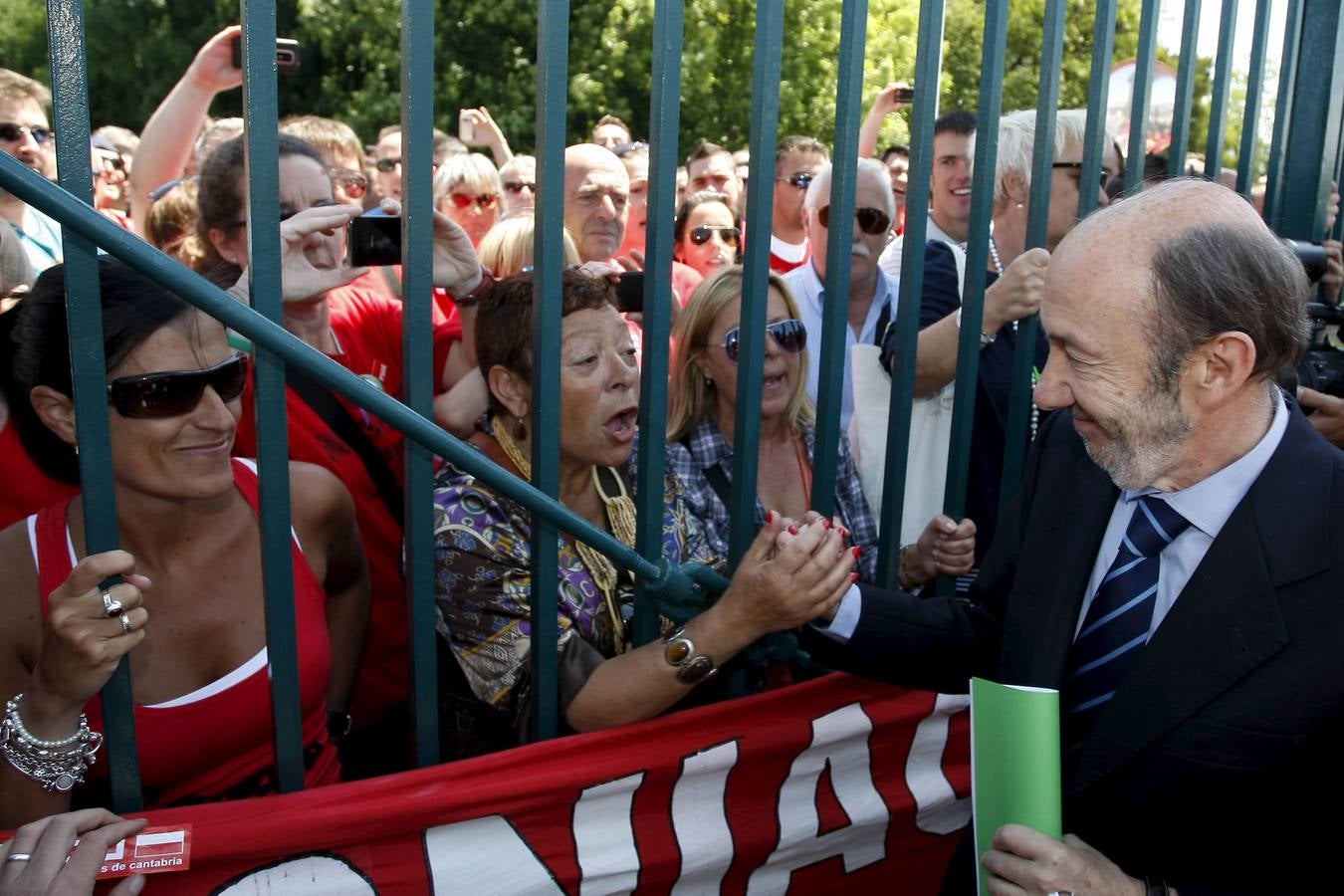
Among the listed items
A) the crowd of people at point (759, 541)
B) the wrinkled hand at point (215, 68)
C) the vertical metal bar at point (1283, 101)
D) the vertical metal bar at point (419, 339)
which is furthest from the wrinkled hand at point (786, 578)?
the wrinkled hand at point (215, 68)

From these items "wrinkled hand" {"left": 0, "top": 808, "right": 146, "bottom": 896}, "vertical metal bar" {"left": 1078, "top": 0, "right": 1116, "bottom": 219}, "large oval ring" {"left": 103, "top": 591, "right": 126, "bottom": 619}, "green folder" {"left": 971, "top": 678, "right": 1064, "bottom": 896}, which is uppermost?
"vertical metal bar" {"left": 1078, "top": 0, "right": 1116, "bottom": 219}

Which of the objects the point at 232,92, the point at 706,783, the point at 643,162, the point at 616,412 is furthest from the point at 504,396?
the point at 232,92

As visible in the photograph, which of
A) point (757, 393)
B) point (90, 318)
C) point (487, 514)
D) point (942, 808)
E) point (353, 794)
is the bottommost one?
point (942, 808)

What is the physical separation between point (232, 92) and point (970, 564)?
22050 mm

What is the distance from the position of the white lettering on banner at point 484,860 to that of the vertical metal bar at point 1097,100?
162 cm

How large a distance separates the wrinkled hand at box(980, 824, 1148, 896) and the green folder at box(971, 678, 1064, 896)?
0.06 ft

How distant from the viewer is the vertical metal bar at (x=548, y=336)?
1.74m

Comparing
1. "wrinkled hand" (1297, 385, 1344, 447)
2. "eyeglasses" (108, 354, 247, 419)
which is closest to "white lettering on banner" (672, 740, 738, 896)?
"eyeglasses" (108, 354, 247, 419)

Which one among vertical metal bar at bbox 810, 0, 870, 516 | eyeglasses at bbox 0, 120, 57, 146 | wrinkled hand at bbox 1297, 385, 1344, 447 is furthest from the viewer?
eyeglasses at bbox 0, 120, 57, 146

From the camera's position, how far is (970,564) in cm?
248

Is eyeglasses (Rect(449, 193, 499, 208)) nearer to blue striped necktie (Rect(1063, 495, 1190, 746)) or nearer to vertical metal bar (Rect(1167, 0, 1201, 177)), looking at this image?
vertical metal bar (Rect(1167, 0, 1201, 177))

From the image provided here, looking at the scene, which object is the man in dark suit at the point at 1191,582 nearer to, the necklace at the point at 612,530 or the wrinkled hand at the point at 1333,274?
the necklace at the point at 612,530

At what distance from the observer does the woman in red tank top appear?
170cm

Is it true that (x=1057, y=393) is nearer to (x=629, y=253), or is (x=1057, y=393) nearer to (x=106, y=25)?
(x=629, y=253)
